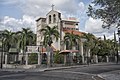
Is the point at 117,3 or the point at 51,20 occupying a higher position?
the point at 51,20

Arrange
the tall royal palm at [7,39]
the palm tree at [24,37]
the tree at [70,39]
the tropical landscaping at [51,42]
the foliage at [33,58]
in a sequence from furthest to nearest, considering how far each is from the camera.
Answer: the tree at [70,39], the tall royal palm at [7,39], the tropical landscaping at [51,42], the palm tree at [24,37], the foliage at [33,58]

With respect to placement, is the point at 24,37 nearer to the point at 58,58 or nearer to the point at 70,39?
the point at 58,58

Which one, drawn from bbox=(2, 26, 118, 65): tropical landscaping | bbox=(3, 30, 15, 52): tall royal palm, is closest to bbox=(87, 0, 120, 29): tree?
bbox=(2, 26, 118, 65): tropical landscaping

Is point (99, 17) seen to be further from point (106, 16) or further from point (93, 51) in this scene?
point (93, 51)

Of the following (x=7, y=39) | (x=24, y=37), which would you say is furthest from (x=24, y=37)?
(x=7, y=39)

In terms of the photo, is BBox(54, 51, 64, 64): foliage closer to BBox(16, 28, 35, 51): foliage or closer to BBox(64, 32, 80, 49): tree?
BBox(16, 28, 35, 51): foliage

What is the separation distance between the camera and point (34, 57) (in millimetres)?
44156

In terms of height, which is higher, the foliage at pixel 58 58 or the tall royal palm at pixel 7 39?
the tall royal palm at pixel 7 39

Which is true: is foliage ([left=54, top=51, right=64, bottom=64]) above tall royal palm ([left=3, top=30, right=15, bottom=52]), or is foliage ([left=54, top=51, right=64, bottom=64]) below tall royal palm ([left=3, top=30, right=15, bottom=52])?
below

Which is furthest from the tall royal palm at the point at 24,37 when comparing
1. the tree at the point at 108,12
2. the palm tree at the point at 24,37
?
the tree at the point at 108,12

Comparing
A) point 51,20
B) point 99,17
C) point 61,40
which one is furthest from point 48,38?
point 99,17

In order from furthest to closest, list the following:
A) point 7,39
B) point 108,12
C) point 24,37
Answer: point 7,39
point 24,37
point 108,12

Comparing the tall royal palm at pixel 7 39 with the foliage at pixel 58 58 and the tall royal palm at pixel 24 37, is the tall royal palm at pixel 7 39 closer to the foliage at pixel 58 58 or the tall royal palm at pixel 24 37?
the tall royal palm at pixel 24 37

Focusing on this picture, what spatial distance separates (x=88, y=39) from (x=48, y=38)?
819 inches
